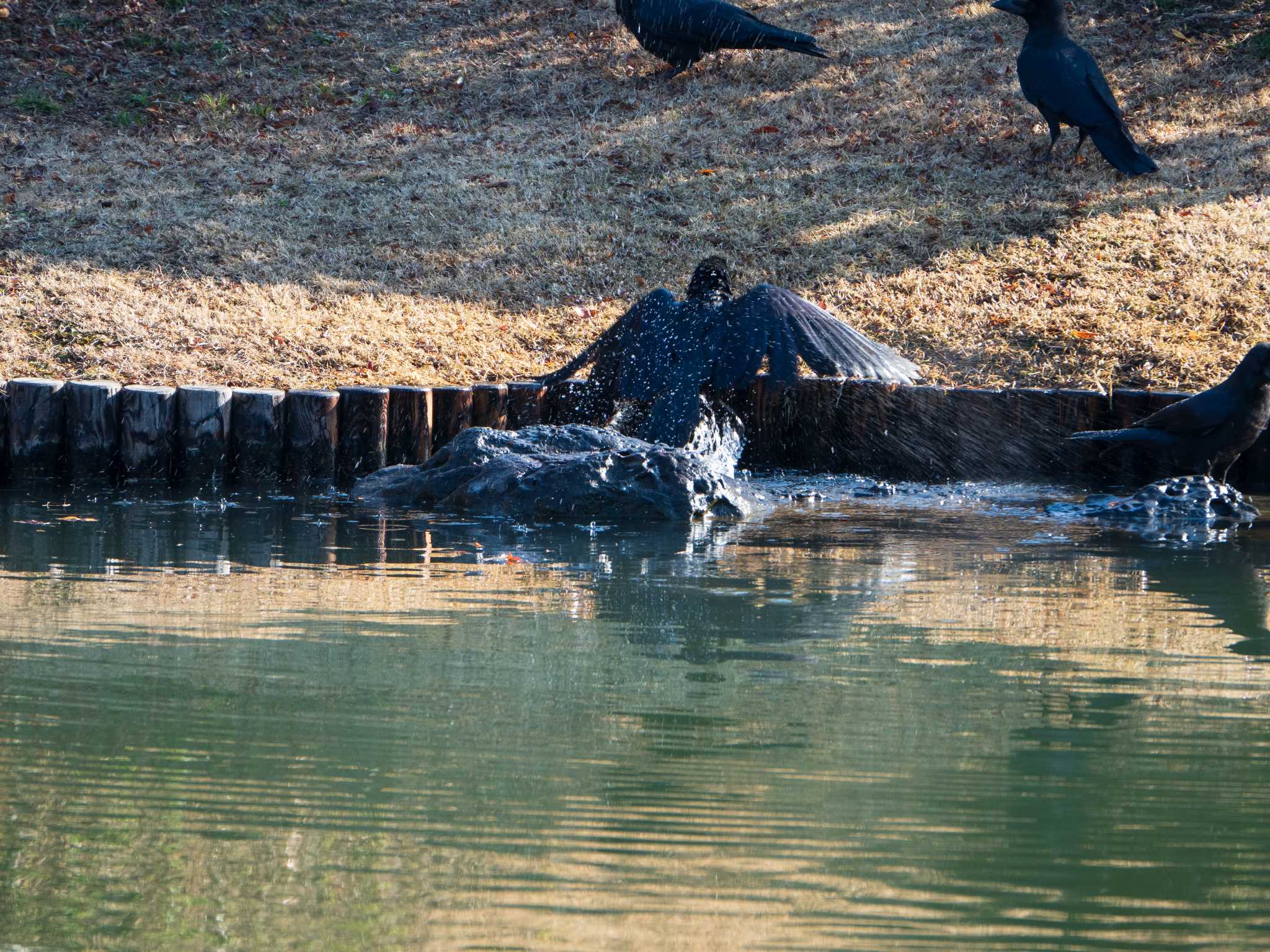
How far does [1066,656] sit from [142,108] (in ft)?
40.0

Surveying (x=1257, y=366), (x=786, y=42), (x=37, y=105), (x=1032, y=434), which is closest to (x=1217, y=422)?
(x=1257, y=366)

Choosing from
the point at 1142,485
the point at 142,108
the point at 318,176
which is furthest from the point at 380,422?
the point at 142,108

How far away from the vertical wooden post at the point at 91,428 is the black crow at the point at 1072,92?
7.71 metres

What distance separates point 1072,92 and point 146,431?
25.4 ft

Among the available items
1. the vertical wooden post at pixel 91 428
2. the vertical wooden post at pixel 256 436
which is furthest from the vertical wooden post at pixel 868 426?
the vertical wooden post at pixel 91 428

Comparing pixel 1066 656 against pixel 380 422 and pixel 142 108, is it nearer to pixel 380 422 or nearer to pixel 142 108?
pixel 380 422

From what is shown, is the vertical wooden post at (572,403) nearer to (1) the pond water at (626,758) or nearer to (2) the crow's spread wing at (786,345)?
(2) the crow's spread wing at (786,345)

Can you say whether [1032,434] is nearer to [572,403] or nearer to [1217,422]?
[1217,422]

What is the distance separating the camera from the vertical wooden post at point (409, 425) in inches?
309

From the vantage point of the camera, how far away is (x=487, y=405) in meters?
8.00

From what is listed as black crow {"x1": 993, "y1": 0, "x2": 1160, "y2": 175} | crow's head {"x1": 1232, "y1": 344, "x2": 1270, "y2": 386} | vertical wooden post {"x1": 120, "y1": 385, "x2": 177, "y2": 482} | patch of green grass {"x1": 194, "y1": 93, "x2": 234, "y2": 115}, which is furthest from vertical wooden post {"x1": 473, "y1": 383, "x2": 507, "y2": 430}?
patch of green grass {"x1": 194, "y1": 93, "x2": 234, "y2": 115}

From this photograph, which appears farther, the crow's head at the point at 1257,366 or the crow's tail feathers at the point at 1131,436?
the crow's tail feathers at the point at 1131,436

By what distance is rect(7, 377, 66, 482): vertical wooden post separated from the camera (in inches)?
289

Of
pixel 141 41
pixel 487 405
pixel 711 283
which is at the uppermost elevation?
pixel 141 41
